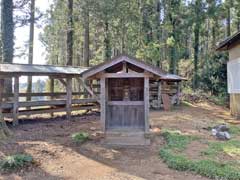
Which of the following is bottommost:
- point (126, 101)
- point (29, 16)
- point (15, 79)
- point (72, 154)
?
point (72, 154)

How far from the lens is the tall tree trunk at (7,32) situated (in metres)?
14.0

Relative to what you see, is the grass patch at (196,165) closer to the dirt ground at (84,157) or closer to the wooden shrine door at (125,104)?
the dirt ground at (84,157)

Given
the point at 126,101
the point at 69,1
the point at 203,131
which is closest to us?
the point at 126,101

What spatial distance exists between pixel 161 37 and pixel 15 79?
1866 centimetres

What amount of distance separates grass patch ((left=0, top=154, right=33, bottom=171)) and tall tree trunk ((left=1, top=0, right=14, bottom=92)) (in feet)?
27.7

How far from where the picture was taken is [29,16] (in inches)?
643

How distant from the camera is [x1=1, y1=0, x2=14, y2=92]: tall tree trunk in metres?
14.0

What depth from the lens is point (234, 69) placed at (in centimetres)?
1589

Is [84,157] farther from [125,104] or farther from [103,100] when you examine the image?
[125,104]

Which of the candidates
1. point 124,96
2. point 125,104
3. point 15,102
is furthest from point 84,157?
point 15,102

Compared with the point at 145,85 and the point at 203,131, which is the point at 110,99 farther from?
the point at 203,131

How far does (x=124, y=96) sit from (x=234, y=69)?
7981 millimetres

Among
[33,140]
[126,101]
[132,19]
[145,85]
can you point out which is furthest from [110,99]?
[132,19]

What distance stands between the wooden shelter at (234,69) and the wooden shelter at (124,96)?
6820 mm
